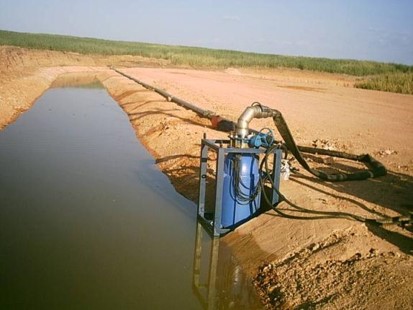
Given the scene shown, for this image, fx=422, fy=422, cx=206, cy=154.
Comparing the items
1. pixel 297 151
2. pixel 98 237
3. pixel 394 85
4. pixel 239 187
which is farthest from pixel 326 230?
pixel 394 85

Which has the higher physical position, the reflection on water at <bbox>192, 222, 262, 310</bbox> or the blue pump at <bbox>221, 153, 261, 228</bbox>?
the blue pump at <bbox>221, 153, 261, 228</bbox>

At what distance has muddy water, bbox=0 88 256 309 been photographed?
186 inches

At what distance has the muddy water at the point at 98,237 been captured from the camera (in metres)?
4.73

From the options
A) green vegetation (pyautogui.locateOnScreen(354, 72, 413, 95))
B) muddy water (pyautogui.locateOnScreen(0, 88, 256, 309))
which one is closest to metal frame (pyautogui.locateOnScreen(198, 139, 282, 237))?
muddy water (pyautogui.locateOnScreen(0, 88, 256, 309))

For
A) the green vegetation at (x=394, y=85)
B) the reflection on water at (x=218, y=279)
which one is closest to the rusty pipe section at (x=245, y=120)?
the reflection on water at (x=218, y=279)

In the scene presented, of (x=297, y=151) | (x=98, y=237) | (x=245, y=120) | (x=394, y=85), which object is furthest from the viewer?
(x=394, y=85)

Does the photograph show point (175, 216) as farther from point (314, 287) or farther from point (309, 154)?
point (309, 154)

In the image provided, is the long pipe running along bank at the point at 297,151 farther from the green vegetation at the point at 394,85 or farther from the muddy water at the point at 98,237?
the green vegetation at the point at 394,85

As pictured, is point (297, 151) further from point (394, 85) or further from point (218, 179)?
point (394, 85)

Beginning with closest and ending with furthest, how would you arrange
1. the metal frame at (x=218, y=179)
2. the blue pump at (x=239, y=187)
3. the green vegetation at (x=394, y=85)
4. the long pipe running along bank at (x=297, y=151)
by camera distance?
the metal frame at (x=218, y=179)
the blue pump at (x=239, y=187)
the long pipe running along bank at (x=297, y=151)
the green vegetation at (x=394, y=85)

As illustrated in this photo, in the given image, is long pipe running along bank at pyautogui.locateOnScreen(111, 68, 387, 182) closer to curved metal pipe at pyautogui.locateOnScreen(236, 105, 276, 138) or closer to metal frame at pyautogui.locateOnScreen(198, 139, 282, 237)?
curved metal pipe at pyautogui.locateOnScreen(236, 105, 276, 138)

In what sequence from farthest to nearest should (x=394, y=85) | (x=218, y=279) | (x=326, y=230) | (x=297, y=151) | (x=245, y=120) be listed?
1. (x=394, y=85)
2. (x=297, y=151)
3. (x=245, y=120)
4. (x=326, y=230)
5. (x=218, y=279)

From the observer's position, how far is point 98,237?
610 centimetres

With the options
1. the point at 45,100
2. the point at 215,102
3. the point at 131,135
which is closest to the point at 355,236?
the point at 131,135
